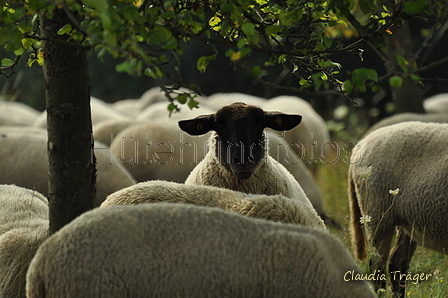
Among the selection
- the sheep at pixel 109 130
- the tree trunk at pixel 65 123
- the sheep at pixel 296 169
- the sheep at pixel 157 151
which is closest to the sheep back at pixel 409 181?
the sheep at pixel 296 169

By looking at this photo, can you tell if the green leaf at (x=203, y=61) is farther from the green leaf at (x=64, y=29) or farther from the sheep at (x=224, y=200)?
the sheep at (x=224, y=200)

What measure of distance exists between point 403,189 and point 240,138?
51.6 inches

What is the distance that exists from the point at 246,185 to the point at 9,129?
3.28m

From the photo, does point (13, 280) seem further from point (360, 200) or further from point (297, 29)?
point (360, 200)

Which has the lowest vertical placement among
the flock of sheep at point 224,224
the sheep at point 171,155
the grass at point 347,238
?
the grass at point 347,238

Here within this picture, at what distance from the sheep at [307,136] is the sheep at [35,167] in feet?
12.2

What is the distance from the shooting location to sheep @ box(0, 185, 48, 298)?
2676 millimetres

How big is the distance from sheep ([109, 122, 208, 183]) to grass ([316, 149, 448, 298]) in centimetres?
173

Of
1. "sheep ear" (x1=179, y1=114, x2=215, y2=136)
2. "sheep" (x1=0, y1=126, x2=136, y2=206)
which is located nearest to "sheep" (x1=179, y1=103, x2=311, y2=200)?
"sheep ear" (x1=179, y1=114, x2=215, y2=136)

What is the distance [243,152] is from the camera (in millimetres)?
3646

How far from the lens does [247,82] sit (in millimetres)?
17156

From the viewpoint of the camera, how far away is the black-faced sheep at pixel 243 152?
368 cm

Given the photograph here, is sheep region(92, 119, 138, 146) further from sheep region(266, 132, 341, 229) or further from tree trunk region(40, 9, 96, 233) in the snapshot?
tree trunk region(40, 9, 96, 233)

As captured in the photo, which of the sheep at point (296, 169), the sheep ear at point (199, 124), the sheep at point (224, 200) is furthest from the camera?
the sheep at point (296, 169)
